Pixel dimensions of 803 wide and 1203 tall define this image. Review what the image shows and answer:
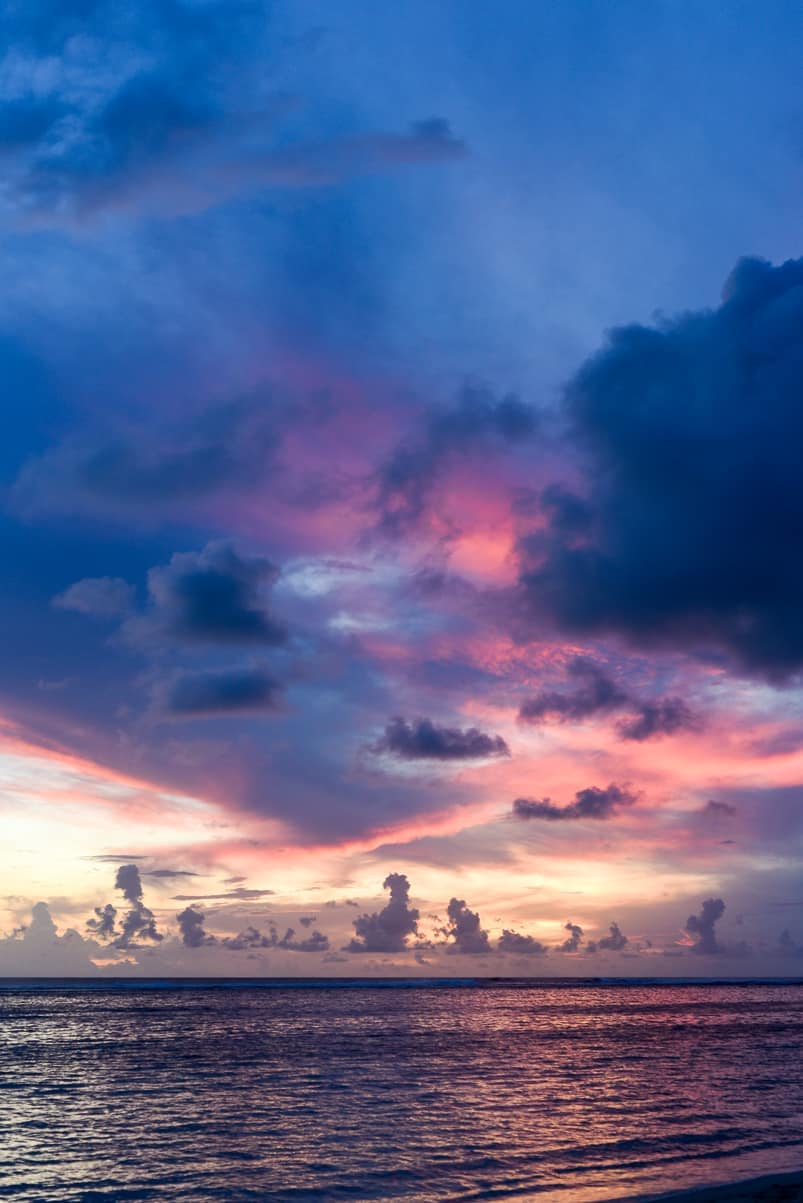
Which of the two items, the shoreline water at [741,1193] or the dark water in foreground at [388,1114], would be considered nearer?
the shoreline water at [741,1193]

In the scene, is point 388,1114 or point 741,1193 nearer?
point 741,1193

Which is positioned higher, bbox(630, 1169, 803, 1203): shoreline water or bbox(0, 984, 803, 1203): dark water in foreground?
bbox(630, 1169, 803, 1203): shoreline water

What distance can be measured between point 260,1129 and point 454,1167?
1086 centimetres

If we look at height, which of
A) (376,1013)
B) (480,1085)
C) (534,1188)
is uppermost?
(534,1188)

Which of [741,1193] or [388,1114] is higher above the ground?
[741,1193]

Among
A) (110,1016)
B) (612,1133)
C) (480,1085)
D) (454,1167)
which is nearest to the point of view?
(454,1167)

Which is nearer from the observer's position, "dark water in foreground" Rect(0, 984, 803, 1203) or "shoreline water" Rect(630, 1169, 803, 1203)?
"shoreline water" Rect(630, 1169, 803, 1203)

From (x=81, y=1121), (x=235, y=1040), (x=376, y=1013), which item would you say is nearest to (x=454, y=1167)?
(x=81, y=1121)

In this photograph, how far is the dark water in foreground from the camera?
94.4 ft

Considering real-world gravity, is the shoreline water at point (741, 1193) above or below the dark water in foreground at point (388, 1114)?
above

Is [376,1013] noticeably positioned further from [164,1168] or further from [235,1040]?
[164,1168]

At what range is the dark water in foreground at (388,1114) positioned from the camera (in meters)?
28.8

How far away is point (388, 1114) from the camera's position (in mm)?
40281

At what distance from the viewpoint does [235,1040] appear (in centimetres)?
7800
